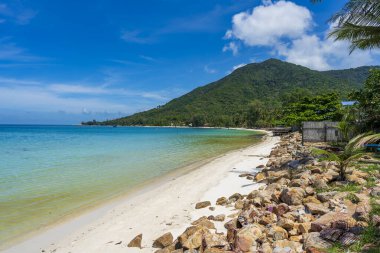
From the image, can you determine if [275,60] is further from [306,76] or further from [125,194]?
[125,194]

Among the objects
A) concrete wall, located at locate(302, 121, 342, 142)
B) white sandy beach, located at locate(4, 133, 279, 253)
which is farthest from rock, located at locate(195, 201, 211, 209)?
concrete wall, located at locate(302, 121, 342, 142)

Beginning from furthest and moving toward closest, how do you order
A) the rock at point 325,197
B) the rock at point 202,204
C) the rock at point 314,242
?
the rock at point 202,204 → the rock at point 325,197 → the rock at point 314,242

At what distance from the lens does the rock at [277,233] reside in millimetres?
4614

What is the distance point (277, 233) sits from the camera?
4.68 m

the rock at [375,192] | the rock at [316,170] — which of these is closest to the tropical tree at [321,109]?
the rock at [316,170]

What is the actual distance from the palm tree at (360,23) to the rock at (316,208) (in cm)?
485

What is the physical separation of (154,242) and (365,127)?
14.3 metres

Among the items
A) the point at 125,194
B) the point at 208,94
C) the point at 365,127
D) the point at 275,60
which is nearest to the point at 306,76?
the point at 275,60

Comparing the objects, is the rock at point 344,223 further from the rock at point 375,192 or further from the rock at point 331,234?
the rock at point 375,192

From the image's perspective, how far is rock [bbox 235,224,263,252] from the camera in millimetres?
4465

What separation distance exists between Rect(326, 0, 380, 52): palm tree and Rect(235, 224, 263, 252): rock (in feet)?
19.9

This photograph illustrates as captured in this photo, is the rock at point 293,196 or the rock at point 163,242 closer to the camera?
the rock at point 163,242

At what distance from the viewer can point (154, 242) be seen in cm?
577

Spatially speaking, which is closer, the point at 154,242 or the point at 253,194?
the point at 154,242
